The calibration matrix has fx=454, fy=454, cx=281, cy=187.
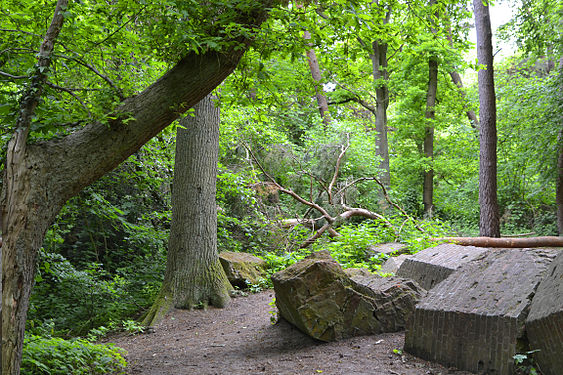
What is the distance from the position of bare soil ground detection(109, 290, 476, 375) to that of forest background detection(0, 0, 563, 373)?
627 mm

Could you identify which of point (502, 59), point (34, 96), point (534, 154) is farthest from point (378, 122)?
point (502, 59)

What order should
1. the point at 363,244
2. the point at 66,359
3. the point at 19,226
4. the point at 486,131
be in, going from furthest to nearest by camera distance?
the point at 486,131 → the point at 363,244 → the point at 66,359 → the point at 19,226

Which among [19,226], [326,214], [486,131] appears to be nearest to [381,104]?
[486,131]

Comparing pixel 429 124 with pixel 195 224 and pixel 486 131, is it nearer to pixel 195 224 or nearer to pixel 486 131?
pixel 486 131

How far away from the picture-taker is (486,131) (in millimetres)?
12023

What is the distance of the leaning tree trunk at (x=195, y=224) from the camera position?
8.11m

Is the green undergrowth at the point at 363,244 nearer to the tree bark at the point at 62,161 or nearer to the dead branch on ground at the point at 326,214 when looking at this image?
the dead branch on ground at the point at 326,214

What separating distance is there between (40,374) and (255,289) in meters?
5.21

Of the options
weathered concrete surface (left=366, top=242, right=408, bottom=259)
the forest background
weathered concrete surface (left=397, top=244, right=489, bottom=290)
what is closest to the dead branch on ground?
the forest background

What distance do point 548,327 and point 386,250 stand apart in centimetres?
589

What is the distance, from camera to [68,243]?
9969 millimetres

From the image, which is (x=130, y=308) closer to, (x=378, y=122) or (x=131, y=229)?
(x=131, y=229)

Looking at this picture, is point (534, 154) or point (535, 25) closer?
point (535, 25)

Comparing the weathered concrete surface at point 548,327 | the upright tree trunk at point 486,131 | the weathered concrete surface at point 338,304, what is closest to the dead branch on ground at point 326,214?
the upright tree trunk at point 486,131
